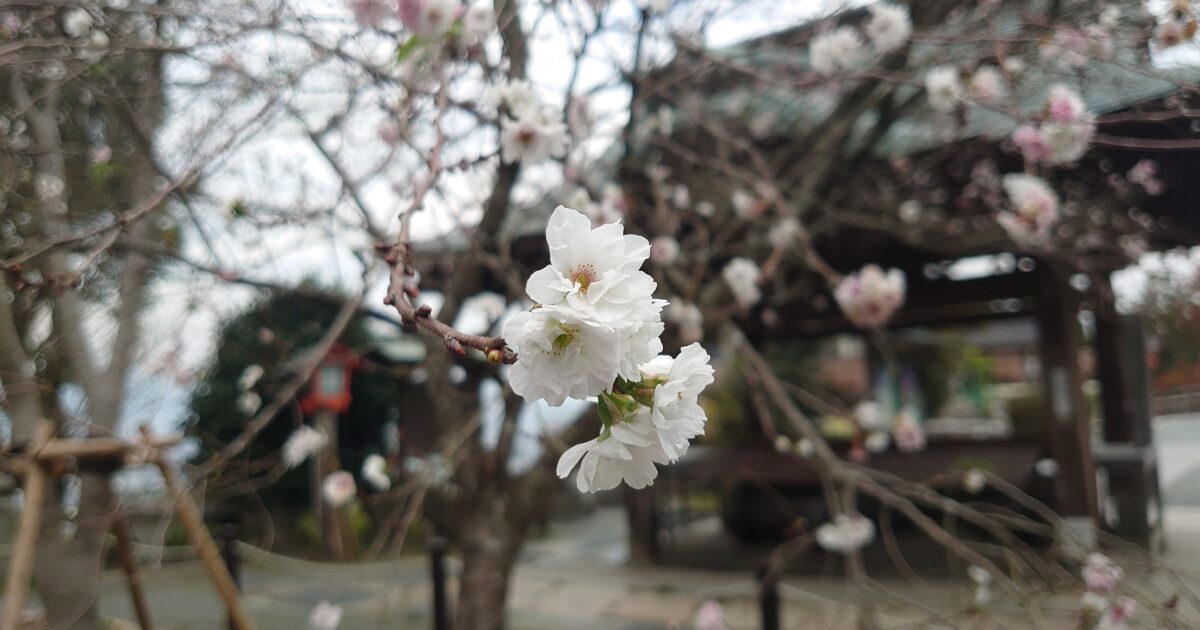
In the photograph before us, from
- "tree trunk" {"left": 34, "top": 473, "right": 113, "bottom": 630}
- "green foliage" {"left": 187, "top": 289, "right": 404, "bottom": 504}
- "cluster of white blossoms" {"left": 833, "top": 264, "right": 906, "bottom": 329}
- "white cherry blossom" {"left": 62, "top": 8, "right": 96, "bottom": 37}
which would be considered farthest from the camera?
"green foliage" {"left": 187, "top": 289, "right": 404, "bottom": 504}

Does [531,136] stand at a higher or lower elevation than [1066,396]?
higher

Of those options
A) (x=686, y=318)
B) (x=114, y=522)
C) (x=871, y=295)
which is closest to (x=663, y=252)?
(x=686, y=318)

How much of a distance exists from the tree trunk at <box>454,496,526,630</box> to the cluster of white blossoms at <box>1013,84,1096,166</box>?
1.94 m

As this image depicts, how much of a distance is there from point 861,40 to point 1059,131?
93 cm

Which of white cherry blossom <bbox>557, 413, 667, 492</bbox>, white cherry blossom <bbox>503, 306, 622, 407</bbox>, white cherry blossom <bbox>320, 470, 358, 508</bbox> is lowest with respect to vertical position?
white cherry blossom <bbox>320, 470, 358, 508</bbox>

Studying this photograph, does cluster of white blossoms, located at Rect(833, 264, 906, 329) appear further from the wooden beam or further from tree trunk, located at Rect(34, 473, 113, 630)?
tree trunk, located at Rect(34, 473, 113, 630)

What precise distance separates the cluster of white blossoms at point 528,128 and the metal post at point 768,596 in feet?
5.43

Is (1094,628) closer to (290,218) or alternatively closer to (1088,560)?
(1088,560)

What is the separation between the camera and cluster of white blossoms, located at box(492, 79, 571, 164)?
1.53m

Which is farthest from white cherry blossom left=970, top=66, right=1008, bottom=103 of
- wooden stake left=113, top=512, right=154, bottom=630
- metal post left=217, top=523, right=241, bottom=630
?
metal post left=217, top=523, right=241, bottom=630

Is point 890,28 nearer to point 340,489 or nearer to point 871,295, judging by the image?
point 871,295

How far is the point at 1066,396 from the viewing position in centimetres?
410

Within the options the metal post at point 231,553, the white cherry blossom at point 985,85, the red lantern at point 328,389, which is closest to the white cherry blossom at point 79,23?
the metal post at point 231,553

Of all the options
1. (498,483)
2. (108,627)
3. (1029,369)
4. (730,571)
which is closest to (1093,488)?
(730,571)
